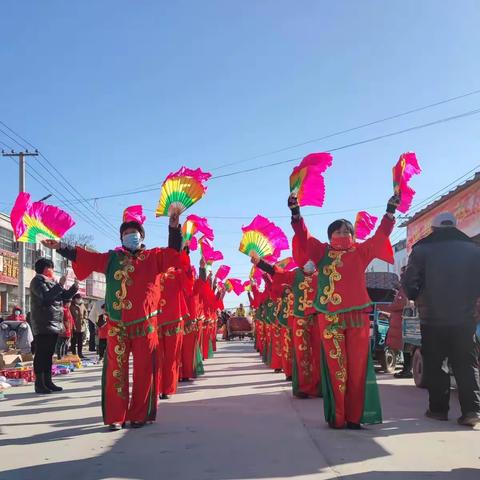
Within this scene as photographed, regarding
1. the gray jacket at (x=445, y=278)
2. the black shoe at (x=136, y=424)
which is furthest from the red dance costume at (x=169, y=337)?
the gray jacket at (x=445, y=278)

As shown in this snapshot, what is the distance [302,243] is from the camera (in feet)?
18.1

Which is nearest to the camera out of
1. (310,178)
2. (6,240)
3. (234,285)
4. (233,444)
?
(233,444)

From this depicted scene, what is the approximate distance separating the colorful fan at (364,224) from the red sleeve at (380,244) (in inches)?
101

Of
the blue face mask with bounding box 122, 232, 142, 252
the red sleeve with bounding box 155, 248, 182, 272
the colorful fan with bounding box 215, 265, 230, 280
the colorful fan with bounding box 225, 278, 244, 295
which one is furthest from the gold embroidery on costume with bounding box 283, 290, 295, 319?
the colorful fan with bounding box 225, 278, 244, 295

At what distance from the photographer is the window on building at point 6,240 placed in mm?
29562

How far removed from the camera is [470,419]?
5.25 m

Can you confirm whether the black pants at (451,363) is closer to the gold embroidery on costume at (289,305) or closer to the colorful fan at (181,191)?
the colorful fan at (181,191)

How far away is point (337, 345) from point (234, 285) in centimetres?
1447

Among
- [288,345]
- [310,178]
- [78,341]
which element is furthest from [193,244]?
[78,341]

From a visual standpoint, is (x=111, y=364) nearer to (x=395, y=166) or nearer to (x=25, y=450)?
(x=25, y=450)

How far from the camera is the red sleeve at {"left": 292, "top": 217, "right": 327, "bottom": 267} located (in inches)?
215

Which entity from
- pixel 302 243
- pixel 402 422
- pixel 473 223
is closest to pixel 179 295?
pixel 302 243

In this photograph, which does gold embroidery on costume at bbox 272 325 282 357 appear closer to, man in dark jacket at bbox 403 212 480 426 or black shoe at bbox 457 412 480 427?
man in dark jacket at bbox 403 212 480 426

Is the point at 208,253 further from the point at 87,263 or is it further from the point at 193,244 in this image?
the point at 87,263
